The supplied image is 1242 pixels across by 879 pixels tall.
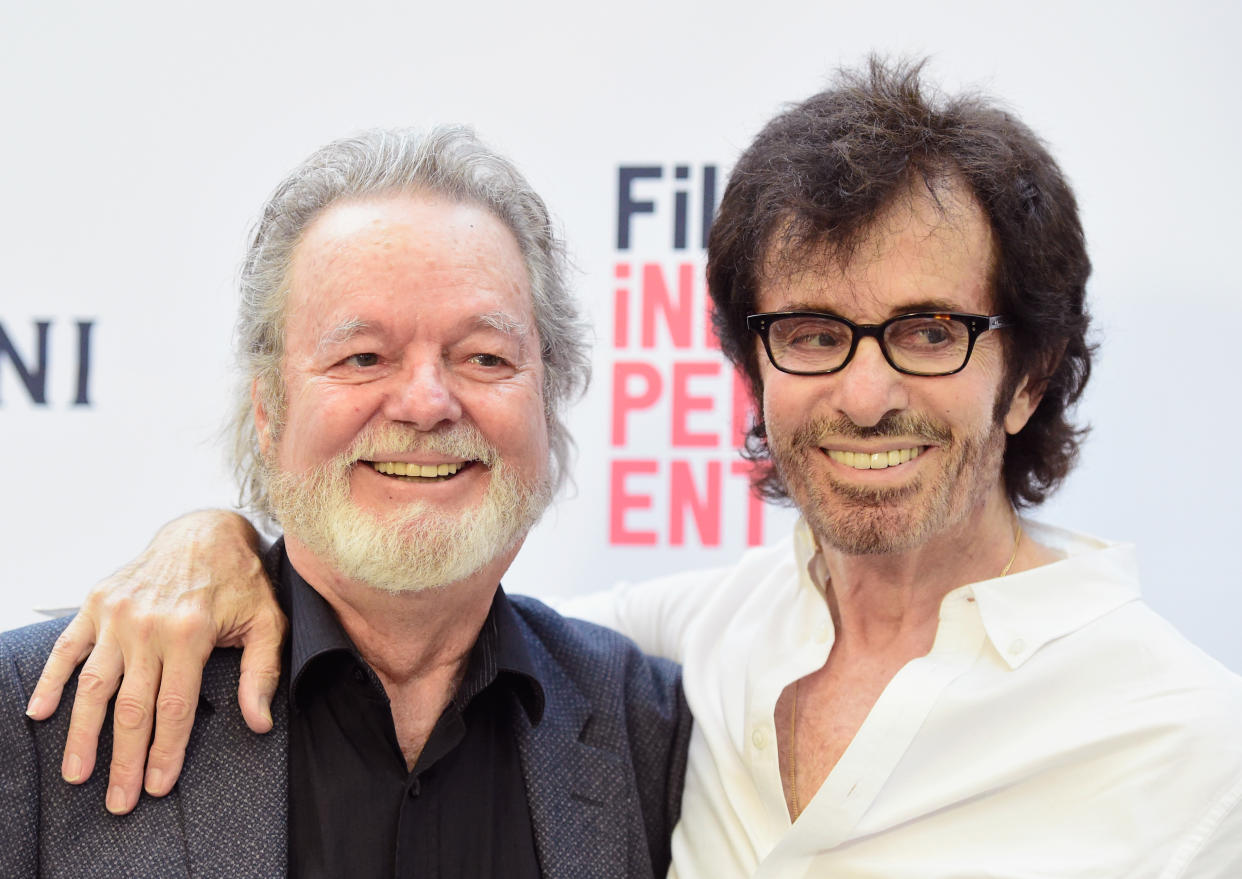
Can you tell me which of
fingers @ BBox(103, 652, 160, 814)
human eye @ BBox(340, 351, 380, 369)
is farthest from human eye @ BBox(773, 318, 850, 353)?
fingers @ BBox(103, 652, 160, 814)

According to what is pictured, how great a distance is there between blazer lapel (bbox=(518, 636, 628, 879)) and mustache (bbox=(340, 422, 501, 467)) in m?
0.48

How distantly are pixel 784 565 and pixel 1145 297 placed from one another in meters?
1.30

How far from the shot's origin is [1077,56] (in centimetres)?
285

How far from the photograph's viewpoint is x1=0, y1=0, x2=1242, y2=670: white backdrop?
2.80 meters

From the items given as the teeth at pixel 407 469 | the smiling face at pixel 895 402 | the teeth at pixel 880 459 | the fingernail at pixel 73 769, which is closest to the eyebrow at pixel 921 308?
the smiling face at pixel 895 402

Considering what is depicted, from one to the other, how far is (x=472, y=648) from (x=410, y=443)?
440 millimetres

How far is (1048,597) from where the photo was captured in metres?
1.87

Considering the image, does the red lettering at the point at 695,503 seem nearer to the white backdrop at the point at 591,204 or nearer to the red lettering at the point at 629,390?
the white backdrop at the point at 591,204

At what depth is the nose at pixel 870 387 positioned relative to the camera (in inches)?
71.5

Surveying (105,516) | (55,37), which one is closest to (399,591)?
(105,516)

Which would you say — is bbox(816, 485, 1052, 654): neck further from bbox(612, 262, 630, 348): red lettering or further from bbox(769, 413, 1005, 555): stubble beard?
bbox(612, 262, 630, 348): red lettering

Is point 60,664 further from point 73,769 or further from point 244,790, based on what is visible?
point 244,790

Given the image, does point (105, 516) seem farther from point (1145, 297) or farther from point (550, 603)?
point (1145, 297)

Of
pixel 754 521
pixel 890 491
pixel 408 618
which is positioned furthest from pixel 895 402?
pixel 754 521
